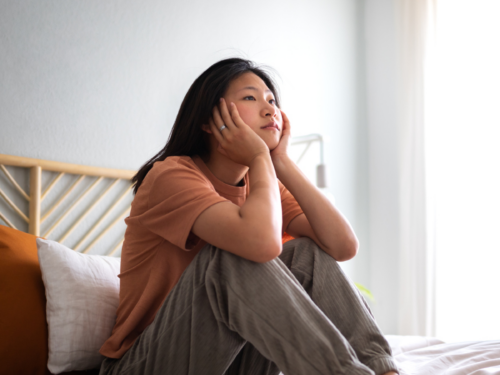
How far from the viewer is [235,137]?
1.10m

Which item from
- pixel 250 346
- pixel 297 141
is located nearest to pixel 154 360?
pixel 250 346

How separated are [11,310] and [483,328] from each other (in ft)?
7.43

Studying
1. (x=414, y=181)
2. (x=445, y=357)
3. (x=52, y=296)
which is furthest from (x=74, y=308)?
(x=414, y=181)

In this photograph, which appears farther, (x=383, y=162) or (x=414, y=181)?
(x=383, y=162)

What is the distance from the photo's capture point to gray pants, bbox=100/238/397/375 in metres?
0.71

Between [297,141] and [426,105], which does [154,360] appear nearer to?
[297,141]

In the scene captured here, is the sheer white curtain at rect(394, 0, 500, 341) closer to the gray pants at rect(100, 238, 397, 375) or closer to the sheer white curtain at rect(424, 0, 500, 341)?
the sheer white curtain at rect(424, 0, 500, 341)

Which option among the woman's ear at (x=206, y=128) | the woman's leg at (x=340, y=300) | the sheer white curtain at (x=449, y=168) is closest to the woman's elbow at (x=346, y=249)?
the woman's leg at (x=340, y=300)

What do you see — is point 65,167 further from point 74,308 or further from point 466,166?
point 466,166

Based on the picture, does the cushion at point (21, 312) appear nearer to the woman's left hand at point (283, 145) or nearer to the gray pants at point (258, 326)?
the gray pants at point (258, 326)

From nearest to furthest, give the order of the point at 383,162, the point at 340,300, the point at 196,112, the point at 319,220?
1. the point at 340,300
2. the point at 319,220
3. the point at 196,112
4. the point at 383,162

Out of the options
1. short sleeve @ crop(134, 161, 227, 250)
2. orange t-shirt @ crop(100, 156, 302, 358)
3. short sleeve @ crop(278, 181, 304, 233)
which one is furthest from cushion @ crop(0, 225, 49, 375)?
short sleeve @ crop(278, 181, 304, 233)

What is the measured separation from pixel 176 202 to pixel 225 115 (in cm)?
32

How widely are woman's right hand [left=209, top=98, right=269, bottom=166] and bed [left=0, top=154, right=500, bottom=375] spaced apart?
47 cm
